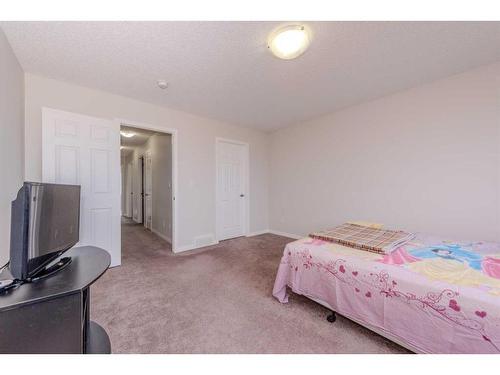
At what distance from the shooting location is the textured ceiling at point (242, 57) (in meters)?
1.58

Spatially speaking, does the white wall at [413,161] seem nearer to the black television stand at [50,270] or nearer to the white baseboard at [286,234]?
the white baseboard at [286,234]

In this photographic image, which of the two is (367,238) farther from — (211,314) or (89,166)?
(89,166)

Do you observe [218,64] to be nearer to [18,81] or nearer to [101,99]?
[101,99]

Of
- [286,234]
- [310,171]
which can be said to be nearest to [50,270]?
[310,171]

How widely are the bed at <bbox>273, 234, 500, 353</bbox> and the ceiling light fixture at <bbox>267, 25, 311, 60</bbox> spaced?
1.70m

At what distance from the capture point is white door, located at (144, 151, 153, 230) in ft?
16.3

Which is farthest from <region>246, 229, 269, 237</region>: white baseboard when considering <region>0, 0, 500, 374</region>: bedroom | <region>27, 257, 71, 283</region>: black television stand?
<region>27, 257, 71, 283</region>: black television stand

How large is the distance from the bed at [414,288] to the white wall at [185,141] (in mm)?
2109

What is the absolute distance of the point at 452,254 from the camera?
1.49 metres

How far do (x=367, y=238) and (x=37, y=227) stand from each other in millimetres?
2314

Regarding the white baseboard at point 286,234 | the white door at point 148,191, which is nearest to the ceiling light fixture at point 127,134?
the white door at point 148,191

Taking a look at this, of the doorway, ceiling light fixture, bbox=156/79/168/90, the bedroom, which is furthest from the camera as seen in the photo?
the doorway

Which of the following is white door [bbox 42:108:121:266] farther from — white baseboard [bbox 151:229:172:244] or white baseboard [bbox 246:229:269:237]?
white baseboard [bbox 246:229:269:237]
